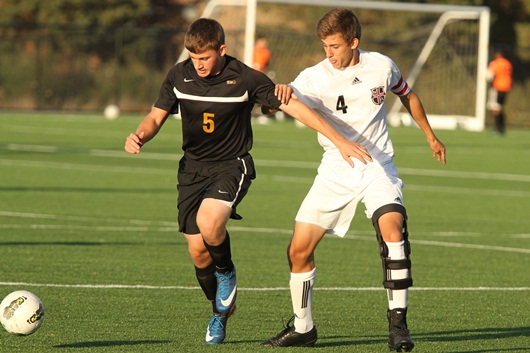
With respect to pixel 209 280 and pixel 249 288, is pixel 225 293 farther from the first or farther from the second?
pixel 249 288

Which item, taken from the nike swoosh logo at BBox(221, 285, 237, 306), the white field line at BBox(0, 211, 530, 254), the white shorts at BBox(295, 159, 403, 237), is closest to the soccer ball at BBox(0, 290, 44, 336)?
the nike swoosh logo at BBox(221, 285, 237, 306)

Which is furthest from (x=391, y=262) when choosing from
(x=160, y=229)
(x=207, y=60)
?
(x=160, y=229)

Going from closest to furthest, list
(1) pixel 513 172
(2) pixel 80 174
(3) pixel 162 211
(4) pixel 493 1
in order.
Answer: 1. (3) pixel 162 211
2. (2) pixel 80 174
3. (1) pixel 513 172
4. (4) pixel 493 1

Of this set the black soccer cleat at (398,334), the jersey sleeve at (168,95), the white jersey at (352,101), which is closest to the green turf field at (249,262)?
the black soccer cleat at (398,334)

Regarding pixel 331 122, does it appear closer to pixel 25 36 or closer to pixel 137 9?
pixel 25 36

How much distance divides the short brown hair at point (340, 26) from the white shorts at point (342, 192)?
744mm

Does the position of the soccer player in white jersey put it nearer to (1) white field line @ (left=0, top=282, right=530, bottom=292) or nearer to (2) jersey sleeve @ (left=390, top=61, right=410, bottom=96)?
(2) jersey sleeve @ (left=390, top=61, right=410, bottom=96)

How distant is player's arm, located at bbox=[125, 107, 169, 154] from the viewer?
23.3ft

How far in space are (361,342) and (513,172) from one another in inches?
621

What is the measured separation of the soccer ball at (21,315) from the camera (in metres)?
6.70

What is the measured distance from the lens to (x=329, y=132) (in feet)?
22.7

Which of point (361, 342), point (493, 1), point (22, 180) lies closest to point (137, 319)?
point (361, 342)

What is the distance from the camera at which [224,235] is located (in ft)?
23.9

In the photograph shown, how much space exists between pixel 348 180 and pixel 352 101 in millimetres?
487
